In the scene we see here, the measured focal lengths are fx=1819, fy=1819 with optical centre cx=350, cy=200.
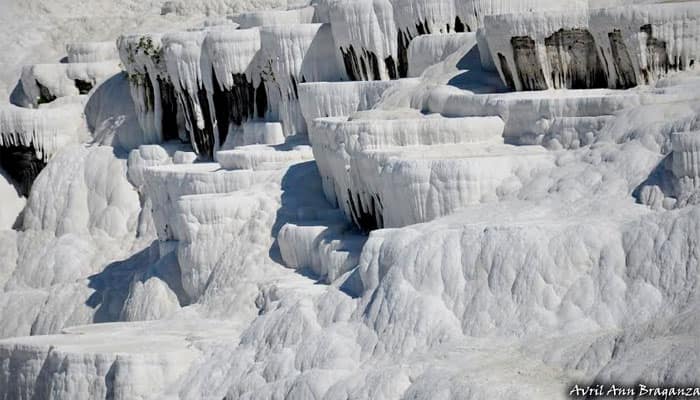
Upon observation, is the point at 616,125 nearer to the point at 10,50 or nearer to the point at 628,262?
the point at 628,262

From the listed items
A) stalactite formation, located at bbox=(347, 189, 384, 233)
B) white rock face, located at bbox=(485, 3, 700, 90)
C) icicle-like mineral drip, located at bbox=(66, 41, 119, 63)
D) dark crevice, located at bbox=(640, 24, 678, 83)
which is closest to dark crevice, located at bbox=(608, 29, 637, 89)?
white rock face, located at bbox=(485, 3, 700, 90)

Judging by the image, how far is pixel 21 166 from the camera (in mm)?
54594

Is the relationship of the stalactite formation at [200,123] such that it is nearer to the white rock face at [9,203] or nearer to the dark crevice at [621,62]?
the white rock face at [9,203]

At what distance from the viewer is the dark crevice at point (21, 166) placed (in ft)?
177

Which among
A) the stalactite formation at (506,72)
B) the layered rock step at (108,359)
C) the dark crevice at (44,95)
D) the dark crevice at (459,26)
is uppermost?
the stalactite formation at (506,72)

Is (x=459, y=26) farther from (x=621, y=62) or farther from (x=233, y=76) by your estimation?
(x=621, y=62)

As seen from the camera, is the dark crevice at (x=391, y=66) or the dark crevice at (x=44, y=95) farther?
the dark crevice at (x=44, y=95)

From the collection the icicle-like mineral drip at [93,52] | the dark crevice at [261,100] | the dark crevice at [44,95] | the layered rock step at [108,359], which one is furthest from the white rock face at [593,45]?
the dark crevice at [44,95]

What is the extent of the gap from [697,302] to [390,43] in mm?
18550

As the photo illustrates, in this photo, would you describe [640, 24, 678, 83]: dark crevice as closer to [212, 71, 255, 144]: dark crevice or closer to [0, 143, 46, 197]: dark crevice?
[212, 71, 255, 144]: dark crevice

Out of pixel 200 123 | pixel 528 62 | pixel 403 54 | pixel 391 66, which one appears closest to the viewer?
pixel 528 62

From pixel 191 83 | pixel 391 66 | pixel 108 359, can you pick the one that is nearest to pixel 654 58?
pixel 391 66

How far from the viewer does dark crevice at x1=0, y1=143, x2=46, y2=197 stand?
54031 millimetres

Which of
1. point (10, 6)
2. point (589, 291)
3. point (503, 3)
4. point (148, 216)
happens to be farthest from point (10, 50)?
point (589, 291)
